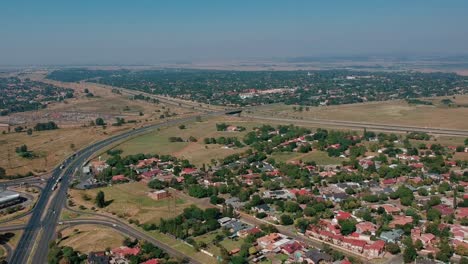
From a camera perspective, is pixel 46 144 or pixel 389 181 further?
pixel 46 144

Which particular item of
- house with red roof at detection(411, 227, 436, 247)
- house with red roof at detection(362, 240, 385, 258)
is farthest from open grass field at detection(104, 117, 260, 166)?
house with red roof at detection(411, 227, 436, 247)

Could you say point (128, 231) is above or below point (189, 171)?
below

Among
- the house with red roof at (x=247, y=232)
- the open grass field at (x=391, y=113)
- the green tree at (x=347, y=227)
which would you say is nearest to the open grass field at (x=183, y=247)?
the house with red roof at (x=247, y=232)

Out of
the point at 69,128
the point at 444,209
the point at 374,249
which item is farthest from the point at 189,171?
the point at 69,128

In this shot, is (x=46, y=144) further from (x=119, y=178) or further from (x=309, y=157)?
(x=309, y=157)

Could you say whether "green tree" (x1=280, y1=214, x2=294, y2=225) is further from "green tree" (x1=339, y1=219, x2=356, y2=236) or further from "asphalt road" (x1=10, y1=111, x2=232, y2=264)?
"asphalt road" (x1=10, y1=111, x2=232, y2=264)
